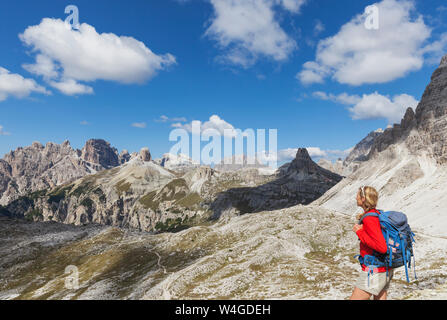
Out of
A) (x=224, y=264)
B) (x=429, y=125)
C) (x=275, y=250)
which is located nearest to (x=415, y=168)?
(x=429, y=125)

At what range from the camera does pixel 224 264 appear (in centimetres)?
6556

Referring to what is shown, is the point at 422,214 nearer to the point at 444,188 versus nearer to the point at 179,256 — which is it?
the point at 444,188

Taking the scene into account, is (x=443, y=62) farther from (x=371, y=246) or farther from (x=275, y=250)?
(x=371, y=246)

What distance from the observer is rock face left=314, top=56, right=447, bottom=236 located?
11700 cm

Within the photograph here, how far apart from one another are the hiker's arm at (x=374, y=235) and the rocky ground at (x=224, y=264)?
204 inches

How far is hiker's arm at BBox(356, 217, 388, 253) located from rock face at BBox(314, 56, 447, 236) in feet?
352

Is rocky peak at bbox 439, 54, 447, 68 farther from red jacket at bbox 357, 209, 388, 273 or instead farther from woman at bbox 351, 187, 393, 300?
red jacket at bbox 357, 209, 388, 273

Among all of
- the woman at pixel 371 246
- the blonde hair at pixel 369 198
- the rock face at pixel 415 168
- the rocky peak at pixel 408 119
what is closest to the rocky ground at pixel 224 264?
the woman at pixel 371 246

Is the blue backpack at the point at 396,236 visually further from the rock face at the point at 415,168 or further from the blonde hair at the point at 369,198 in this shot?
the rock face at the point at 415,168

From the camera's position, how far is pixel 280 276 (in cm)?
4934

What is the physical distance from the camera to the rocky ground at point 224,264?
142 feet

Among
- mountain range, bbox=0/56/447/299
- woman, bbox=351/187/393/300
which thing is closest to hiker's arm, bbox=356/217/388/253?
woman, bbox=351/187/393/300

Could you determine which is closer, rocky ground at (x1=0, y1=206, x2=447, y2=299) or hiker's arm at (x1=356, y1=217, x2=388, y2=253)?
hiker's arm at (x1=356, y1=217, x2=388, y2=253)
